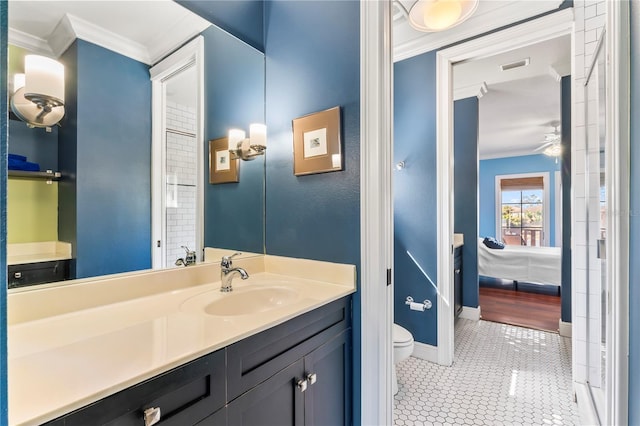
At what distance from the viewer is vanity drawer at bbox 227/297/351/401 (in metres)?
0.83

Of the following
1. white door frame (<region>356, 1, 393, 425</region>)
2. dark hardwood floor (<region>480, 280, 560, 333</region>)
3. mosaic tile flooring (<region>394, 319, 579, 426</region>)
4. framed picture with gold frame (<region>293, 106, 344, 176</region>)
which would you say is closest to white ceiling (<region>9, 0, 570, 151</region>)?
framed picture with gold frame (<region>293, 106, 344, 176</region>)

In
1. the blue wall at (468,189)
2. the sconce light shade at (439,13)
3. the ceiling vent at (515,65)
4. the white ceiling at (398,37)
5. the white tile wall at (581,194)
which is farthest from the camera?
the blue wall at (468,189)

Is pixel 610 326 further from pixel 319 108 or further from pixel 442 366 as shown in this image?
pixel 319 108

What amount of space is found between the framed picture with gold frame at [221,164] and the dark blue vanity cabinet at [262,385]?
90 cm

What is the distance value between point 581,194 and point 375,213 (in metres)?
1.62

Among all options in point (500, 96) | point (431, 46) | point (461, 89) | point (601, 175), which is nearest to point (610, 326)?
point (601, 175)

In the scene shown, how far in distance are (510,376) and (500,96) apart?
3.35m

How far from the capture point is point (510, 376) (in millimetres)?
2086

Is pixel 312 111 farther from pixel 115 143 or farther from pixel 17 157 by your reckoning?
pixel 17 157

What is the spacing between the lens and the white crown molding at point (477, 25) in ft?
6.52

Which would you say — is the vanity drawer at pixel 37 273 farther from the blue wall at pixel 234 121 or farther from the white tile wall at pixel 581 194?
the white tile wall at pixel 581 194

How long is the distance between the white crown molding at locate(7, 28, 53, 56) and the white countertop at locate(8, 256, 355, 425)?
85 centimetres

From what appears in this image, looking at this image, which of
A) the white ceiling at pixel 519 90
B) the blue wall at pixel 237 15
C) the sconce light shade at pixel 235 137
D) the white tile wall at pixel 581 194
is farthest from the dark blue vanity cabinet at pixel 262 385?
the white ceiling at pixel 519 90

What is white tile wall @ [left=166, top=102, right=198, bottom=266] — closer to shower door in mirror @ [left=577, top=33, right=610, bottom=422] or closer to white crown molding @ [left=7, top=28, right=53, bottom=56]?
white crown molding @ [left=7, top=28, right=53, bottom=56]
